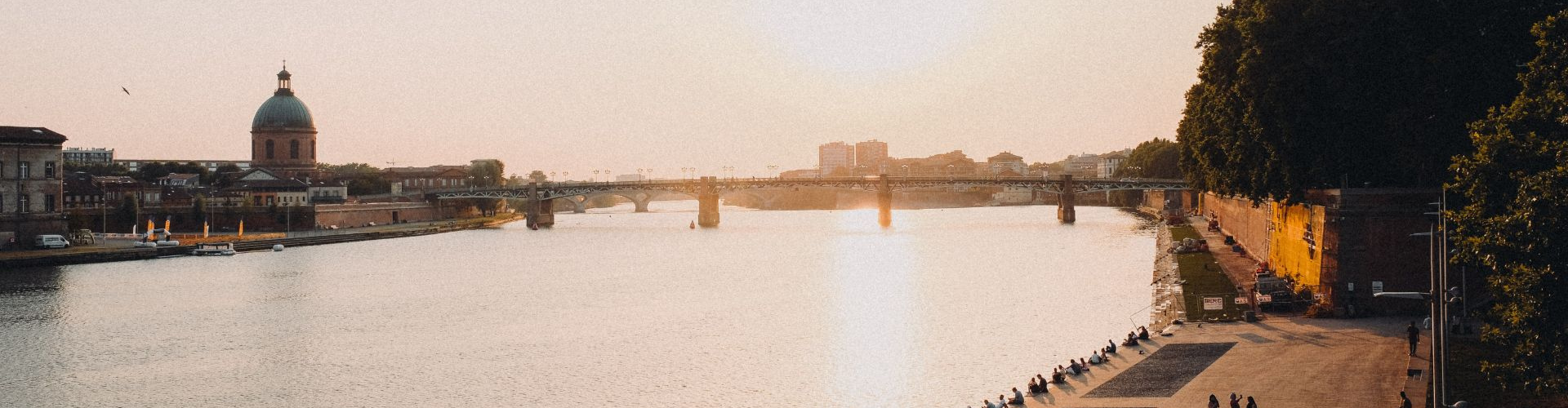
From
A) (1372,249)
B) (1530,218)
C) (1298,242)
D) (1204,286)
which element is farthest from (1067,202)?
(1530,218)

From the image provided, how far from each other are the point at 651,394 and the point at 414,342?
53.4ft

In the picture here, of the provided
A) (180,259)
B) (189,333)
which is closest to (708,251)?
(180,259)

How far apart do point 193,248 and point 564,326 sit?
64887 millimetres

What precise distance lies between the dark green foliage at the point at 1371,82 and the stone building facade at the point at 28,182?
85.4 metres

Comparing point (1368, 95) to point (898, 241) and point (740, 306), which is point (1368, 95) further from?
point (898, 241)

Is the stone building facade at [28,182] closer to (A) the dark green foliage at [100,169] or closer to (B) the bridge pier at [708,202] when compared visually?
(B) the bridge pier at [708,202]

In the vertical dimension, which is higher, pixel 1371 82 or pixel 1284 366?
pixel 1371 82

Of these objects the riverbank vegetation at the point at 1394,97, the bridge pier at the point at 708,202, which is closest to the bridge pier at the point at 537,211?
the bridge pier at the point at 708,202

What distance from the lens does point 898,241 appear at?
399 feet

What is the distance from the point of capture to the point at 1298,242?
5600cm

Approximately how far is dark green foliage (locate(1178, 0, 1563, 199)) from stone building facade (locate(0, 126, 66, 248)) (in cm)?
8537

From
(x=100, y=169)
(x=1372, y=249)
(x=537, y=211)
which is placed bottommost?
(x=1372, y=249)

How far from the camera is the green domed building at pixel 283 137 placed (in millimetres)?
174625

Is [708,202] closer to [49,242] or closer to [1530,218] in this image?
[49,242]
